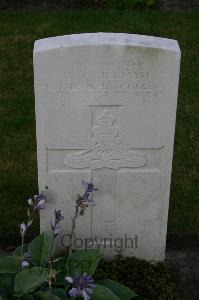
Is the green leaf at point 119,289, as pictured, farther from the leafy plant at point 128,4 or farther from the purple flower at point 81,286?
the leafy plant at point 128,4

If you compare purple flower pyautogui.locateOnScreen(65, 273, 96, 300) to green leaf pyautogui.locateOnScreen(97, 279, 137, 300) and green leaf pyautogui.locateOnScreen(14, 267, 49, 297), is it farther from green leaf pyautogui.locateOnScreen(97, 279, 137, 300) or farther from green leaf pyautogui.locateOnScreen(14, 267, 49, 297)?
green leaf pyautogui.locateOnScreen(97, 279, 137, 300)

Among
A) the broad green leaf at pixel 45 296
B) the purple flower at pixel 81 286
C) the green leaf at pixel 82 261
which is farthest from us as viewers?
the green leaf at pixel 82 261

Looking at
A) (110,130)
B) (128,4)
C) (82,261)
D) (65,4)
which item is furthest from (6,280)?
(65,4)

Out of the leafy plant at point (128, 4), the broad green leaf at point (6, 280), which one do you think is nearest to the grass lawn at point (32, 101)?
the leafy plant at point (128, 4)

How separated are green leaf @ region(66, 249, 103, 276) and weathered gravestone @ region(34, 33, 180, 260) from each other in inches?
13.2

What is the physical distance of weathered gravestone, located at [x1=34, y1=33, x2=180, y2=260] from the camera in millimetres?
3385

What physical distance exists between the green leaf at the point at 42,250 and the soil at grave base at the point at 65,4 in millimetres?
5931

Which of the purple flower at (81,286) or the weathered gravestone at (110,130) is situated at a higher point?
the weathered gravestone at (110,130)

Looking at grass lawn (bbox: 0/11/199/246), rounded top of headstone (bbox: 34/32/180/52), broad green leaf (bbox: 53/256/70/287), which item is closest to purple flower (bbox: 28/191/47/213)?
broad green leaf (bbox: 53/256/70/287)

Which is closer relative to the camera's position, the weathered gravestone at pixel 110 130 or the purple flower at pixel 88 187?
the weathered gravestone at pixel 110 130

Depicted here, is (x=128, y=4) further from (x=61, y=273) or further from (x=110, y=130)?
(x=61, y=273)

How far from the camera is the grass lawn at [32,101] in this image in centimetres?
489

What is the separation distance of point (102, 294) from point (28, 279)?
41 centimetres

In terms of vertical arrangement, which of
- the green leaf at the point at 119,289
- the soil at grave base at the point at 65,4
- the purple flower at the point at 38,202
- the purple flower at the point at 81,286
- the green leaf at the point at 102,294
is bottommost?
the green leaf at the point at 119,289
